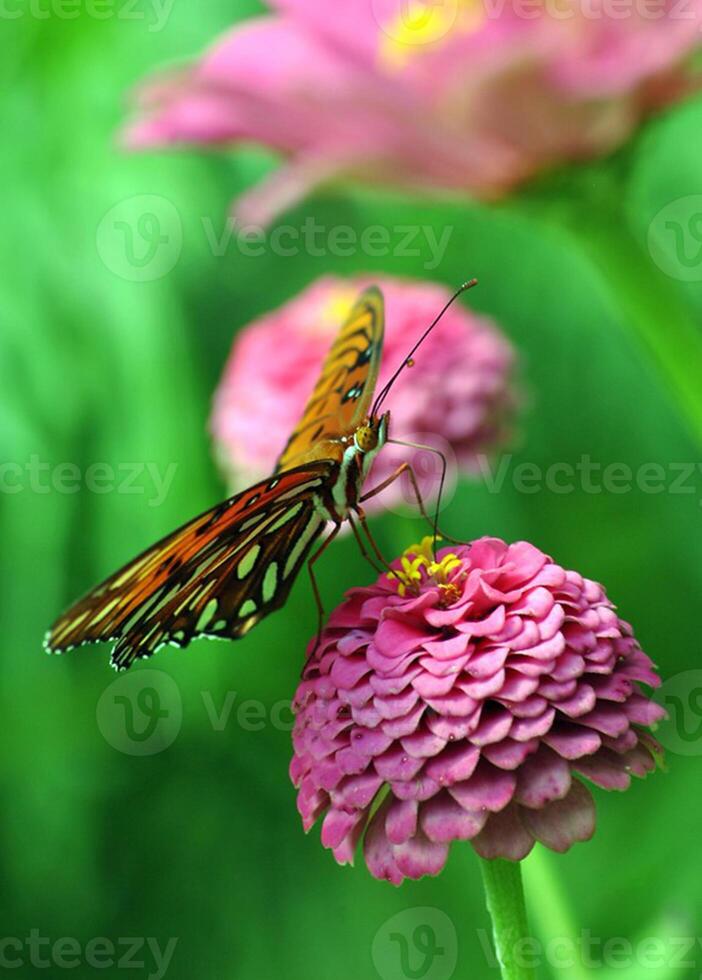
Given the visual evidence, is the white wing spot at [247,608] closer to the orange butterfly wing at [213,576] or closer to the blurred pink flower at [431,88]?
the orange butterfly wing at [213,576]

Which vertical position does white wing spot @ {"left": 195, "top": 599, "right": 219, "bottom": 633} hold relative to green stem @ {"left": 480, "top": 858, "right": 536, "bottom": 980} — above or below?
above

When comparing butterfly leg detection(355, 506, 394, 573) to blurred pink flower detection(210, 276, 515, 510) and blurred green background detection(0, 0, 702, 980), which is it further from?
blurred green background detection(0, 0, 702, 980)

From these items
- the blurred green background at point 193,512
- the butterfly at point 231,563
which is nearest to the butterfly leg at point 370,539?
the butterfly at point 231,563

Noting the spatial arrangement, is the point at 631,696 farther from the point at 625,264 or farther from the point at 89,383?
the point at 89,383

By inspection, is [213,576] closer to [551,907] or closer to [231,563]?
[231,563]

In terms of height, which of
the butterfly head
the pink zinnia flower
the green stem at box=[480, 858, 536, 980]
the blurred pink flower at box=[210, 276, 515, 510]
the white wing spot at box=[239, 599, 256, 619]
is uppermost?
the blurred pink flower at box=[210, 276, 515, 510]

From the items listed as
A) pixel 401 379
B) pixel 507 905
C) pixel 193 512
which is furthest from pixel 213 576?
pixel 193 512

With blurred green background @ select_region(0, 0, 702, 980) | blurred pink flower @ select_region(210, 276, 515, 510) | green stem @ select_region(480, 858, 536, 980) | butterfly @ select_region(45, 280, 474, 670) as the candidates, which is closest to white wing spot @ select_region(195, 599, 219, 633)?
butterfly @ select_region(45, 280, 474, 670)
